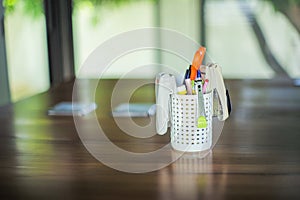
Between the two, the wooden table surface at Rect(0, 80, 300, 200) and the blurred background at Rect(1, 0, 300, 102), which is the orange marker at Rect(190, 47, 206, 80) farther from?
the blurred background at Rect(1, 0, 300, 102)

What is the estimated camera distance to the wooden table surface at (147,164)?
744 mm

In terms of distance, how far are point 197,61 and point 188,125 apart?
0.52 ft

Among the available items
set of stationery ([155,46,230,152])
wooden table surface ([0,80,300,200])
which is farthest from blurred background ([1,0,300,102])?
set of stationery ([155,46,230,152])

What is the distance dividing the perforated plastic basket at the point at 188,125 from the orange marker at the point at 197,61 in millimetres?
56

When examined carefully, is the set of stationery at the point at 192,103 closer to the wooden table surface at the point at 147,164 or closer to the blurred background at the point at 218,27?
the wooden table surface at the point at 147,164

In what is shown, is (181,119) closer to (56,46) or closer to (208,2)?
(56,46)

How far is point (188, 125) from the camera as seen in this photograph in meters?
0.96

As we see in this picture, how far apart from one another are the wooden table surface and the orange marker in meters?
0.20

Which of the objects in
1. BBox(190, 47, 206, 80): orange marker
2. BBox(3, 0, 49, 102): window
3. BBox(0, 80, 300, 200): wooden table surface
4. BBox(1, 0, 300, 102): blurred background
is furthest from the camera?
BBox(1, 0, 300, 102): blurred background

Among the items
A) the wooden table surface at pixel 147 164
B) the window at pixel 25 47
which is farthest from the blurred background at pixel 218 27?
the wooden table surface at pixel 147 164

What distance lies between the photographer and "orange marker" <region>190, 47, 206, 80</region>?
0.94 meters

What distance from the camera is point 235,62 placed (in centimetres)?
410

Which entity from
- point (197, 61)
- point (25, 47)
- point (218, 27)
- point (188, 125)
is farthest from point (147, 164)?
point (218, 27)

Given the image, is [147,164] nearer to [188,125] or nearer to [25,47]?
[188,125]
